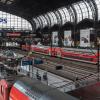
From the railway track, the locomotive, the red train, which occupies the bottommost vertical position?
the railway track

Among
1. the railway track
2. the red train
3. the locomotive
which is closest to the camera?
the locomotive

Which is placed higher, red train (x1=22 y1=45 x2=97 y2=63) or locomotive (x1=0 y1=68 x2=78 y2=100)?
locomotive (x1=0 y1=68 x2=78 y2=100)

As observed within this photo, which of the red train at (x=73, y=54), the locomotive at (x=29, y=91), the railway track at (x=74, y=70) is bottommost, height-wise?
the railway track at (x=74, y=70)

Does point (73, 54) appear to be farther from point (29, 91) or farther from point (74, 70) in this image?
point (29, 91)

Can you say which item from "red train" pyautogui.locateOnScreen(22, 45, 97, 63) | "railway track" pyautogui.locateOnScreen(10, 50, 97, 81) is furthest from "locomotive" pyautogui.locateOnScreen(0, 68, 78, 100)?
"red train" pyautogui.locateOnScreen(22, 45, 97, 63)

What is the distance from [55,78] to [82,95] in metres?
10.2

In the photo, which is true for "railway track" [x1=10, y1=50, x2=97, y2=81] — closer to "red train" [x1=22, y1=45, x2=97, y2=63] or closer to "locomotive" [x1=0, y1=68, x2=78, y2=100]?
"red train" [x1=22, y1=45, x2=97, y2=63]

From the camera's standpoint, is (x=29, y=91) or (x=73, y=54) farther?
(x=73, y=54)

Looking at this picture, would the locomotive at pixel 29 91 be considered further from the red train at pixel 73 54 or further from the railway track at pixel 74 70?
the red train at pixel 73 54

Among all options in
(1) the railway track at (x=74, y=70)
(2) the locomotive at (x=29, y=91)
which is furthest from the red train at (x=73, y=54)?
(2) the locomotive at (x=29, y=91)

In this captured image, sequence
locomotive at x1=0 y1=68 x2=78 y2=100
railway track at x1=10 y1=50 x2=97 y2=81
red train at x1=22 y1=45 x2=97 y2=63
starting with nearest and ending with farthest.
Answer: locomotive at x1=0 y1=68 x2=78 y2=100 → railway track at x1=10 y1=50 x2=97 y2=81 → red train at x1=22 y1=45 x2=97 y2=63

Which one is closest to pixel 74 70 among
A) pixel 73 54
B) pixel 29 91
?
pixel 73 54

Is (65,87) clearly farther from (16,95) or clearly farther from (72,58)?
(72,58)

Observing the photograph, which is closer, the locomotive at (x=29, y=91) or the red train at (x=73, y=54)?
the locomotive at (x=29, y=91)
